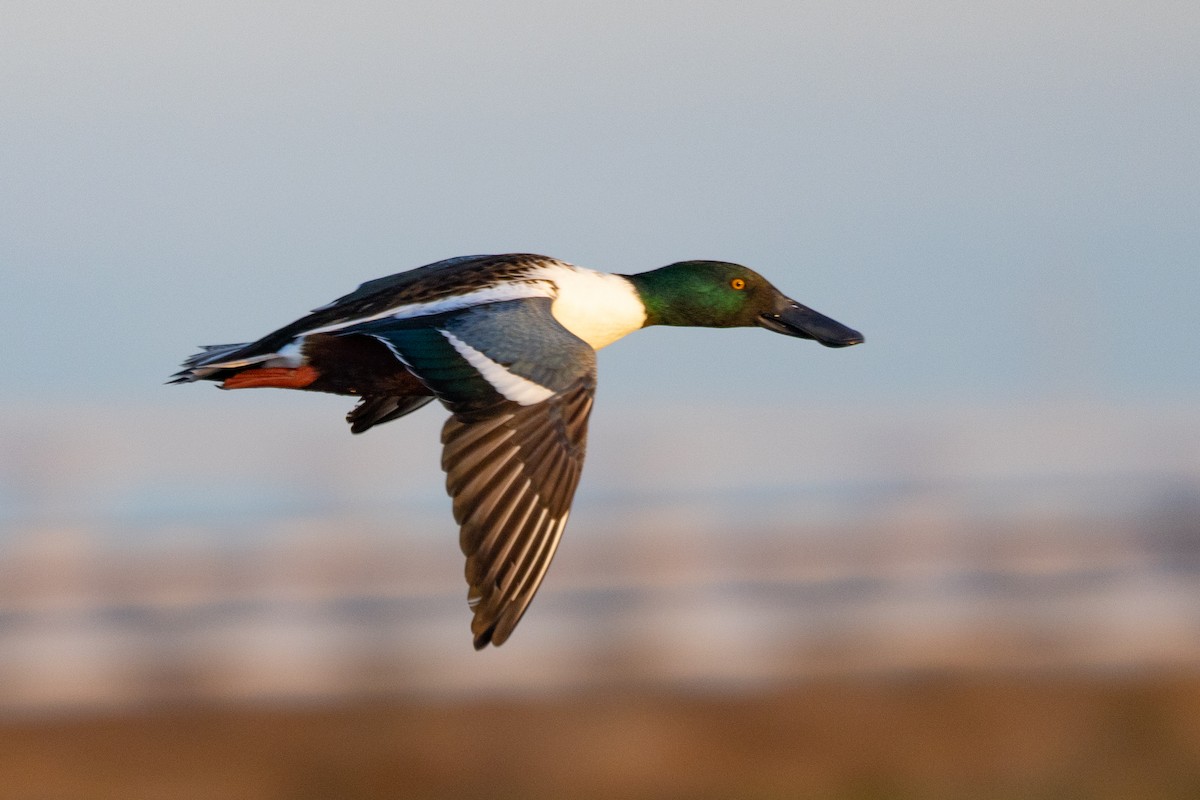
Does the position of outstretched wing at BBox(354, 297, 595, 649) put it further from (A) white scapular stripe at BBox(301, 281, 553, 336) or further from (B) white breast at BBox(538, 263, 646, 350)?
(B) white breast at BBox(538, 263, 646, 350)

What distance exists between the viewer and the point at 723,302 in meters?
5.62

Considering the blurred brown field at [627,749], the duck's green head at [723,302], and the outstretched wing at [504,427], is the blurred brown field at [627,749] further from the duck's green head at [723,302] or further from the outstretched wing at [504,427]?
the outstretched wing at [504,427]

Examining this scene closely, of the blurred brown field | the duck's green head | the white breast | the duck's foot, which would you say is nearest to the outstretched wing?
the duck's foot

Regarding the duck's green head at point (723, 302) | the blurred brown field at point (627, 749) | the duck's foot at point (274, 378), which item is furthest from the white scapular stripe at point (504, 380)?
the blurred brown field at point (627, 749)

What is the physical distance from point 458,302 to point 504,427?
38 centimetres

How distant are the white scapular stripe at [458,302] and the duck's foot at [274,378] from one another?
0.10 m

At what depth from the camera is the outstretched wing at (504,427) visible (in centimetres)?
437

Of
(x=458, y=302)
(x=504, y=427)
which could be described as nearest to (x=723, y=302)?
(x=458, y=302)

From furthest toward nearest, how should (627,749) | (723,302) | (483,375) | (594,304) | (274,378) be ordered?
(627,749) → (723,302) → (594,304) → (274,378) → (483,375)

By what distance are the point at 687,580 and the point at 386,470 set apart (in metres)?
2.38

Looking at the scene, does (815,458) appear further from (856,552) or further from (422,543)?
(422,543)

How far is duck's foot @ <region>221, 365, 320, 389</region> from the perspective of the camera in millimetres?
4660

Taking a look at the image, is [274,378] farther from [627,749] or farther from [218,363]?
[627,749]

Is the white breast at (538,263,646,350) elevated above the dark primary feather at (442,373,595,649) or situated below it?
above
